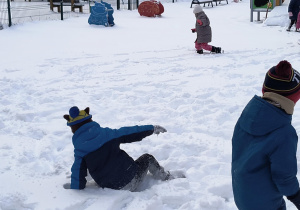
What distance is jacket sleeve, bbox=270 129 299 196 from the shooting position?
87.4 inches

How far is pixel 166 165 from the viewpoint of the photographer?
411cm

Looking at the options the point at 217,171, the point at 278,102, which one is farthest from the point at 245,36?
the point at 278,102

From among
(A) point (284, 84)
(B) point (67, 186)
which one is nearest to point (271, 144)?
(A) point (284, 84)

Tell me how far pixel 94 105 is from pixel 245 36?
Answer: 7947 millimetres

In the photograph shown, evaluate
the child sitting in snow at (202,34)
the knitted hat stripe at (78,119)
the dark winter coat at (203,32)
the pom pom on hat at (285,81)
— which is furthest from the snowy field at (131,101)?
the pom pom on hat at (285,81)

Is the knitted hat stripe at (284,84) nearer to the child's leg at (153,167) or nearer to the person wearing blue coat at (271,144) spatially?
the person wearing blue coat at (271,144)

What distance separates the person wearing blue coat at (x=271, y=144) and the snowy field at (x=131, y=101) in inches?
39.0

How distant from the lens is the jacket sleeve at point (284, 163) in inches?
87.4

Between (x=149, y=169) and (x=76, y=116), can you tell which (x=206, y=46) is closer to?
(x=149, y=169)

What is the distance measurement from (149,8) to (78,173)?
1565 cm

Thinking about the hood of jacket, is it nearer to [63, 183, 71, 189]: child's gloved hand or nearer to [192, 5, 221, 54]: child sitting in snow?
[63, 183, 71, 189]: child's gloved hand

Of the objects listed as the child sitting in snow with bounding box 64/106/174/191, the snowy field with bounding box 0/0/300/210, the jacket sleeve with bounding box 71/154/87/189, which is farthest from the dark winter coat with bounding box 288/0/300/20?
the jacket sleeve with bounding box 71/154/87/189

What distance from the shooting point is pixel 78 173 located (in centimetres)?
356

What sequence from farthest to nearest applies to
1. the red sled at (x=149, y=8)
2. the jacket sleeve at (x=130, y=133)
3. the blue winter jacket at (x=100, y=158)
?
1. the red sled at (x=149, y=8)
2. the jacket sleeve at (x=130, y=133)
3. the blue winter jacket at (x=100, y=158)
